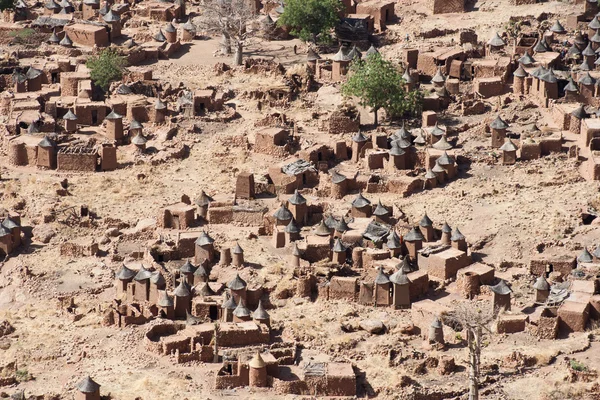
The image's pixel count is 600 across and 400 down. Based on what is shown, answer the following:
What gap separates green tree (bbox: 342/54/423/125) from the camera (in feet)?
319

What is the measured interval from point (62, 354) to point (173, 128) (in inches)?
977

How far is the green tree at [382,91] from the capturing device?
319 ft

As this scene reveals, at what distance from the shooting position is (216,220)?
8825 centimetres

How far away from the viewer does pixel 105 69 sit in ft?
343

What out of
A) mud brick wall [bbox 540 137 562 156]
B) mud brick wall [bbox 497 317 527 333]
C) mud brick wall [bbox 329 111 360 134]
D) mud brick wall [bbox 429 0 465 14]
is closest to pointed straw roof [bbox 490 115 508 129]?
mud brick wall [bbox 540 137 562 156]

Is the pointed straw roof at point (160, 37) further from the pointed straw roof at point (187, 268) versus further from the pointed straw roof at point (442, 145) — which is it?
the pointed straw roof at point (187, 268)

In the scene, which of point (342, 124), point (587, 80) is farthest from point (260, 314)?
point (587, 80)

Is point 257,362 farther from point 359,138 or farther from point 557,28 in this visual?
point 557,28

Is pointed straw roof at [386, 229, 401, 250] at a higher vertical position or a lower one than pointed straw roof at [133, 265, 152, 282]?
higher

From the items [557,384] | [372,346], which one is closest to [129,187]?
[372,346]

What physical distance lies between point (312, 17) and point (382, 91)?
12.7m

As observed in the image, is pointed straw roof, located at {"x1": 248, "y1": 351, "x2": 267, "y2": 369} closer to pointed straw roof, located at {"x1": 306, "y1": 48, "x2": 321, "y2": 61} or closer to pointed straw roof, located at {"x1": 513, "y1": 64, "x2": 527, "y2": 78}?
pointed straw roof, located at {"x1": 513, "y1": 64, "x2": 527, "y2": 78}

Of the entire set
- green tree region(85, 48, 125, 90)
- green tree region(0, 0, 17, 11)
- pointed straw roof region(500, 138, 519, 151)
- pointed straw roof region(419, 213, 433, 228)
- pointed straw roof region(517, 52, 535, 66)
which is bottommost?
pointed straw roof region(419, 213, 433, 228)

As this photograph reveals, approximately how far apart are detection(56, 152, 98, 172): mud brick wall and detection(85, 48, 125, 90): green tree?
9.21 metres
